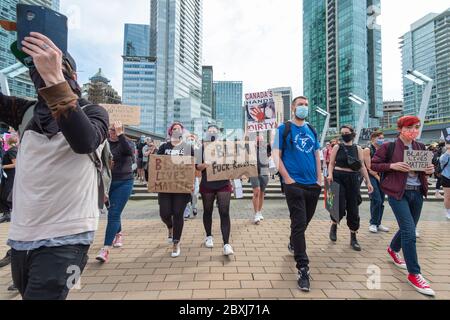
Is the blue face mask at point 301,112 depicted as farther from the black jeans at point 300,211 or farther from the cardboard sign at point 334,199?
the cardboard sign at point 334,199

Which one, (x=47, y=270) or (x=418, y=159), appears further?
(x=418, y=159)

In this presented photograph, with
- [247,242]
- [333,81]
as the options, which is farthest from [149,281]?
[333,81]

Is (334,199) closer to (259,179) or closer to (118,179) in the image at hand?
(259,179)

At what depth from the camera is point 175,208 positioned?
4305mm

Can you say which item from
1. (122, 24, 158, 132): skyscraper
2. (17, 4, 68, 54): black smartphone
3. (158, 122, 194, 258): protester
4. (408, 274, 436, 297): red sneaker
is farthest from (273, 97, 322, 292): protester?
(122, 24, 158, 132): skyscraper

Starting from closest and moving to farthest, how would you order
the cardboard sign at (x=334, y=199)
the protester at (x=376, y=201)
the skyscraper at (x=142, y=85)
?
the cardboard sign at (x=334, y=199), the protester at (x=376, y=201), the skyscraper at (x=142, y=85)

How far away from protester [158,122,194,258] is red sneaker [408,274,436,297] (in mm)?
3151

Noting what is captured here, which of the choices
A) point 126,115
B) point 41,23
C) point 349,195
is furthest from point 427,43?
point 41,23

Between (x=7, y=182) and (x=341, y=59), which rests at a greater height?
(x=341, y=59)

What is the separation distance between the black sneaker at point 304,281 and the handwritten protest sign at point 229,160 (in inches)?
73.3

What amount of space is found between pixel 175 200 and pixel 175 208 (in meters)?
0.13

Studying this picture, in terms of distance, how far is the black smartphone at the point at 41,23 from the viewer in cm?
121

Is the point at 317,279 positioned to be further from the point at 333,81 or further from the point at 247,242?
the point at 333,81

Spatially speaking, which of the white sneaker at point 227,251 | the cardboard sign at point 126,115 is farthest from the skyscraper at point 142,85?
the white sneaker at point 227,251
